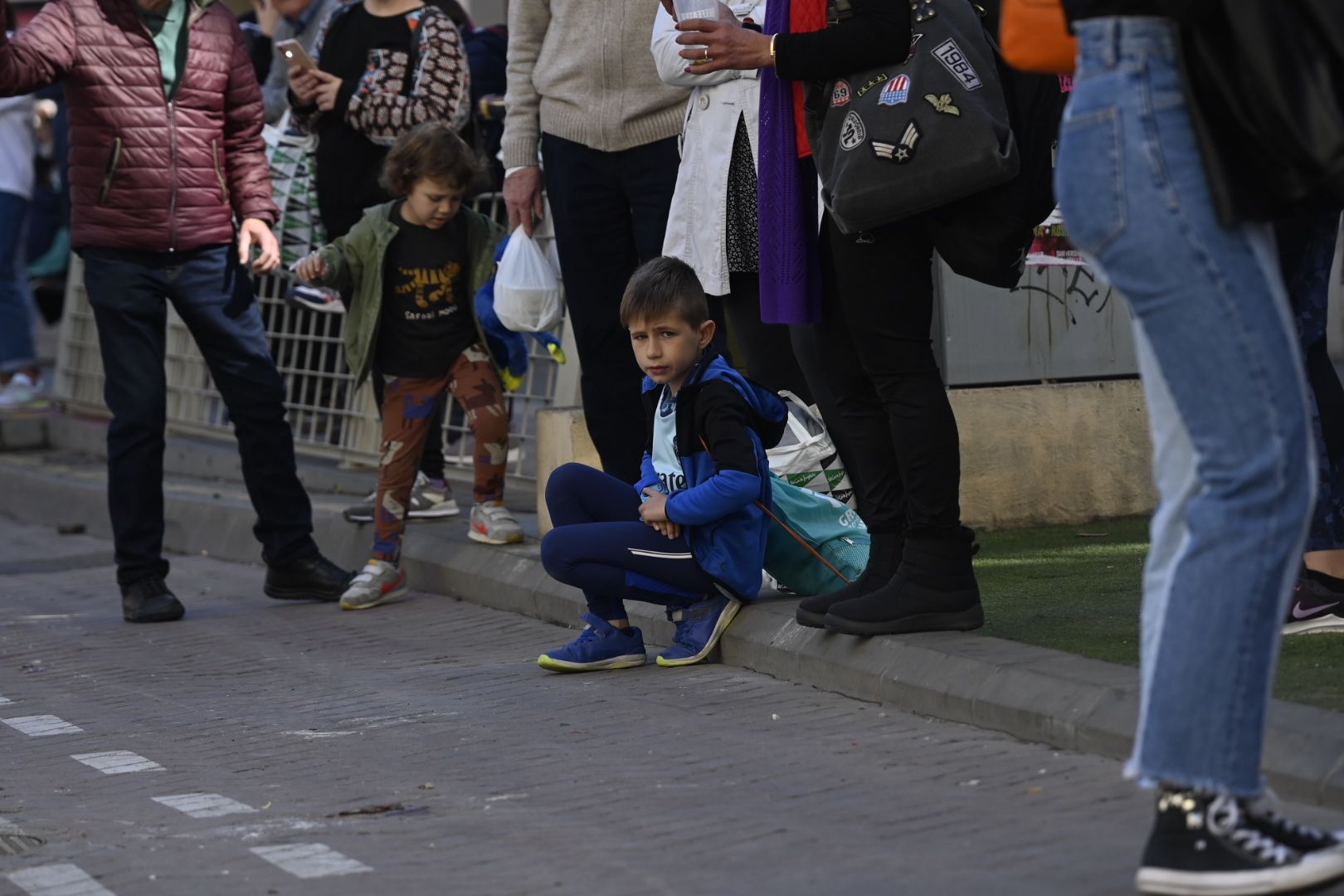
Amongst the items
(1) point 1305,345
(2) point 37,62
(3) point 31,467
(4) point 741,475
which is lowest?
(3) point 31,467

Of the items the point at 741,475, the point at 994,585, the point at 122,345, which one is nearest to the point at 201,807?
the point at 741,475

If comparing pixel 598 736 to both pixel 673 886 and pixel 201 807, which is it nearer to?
pixel 201 807

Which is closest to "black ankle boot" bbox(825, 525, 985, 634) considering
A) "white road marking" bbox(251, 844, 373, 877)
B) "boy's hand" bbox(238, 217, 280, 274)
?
"white road marking" bbox(251, 844, 373, 877)

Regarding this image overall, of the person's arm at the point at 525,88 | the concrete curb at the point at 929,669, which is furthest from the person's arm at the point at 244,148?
the concrete curb at the point at 929,669

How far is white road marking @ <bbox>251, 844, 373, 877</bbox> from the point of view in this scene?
3604 mm

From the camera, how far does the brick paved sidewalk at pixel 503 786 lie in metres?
3.49

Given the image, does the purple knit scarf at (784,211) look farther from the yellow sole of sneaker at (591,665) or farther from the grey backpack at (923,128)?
the yellow sole of sneaker at (591,665)

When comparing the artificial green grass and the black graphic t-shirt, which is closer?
the artificial green grass

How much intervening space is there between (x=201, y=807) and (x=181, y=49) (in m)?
3.47

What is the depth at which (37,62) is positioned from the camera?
21.6ft

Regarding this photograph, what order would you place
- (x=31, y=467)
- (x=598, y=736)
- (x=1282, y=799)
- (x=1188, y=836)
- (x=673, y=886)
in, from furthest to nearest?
(x=31, y=467), (x=598, y=736), (x=1282, y=799), (x=673, y=886), (x=1188, y=836)

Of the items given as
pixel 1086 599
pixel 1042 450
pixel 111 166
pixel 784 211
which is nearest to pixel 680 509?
pixel 784 211

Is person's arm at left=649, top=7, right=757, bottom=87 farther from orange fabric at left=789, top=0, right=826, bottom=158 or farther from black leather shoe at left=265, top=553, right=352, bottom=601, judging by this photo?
black leather shoe at left=265, top=553, right=352, bottom=601

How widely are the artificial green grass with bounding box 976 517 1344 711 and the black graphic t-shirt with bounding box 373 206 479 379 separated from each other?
196 centimetres
